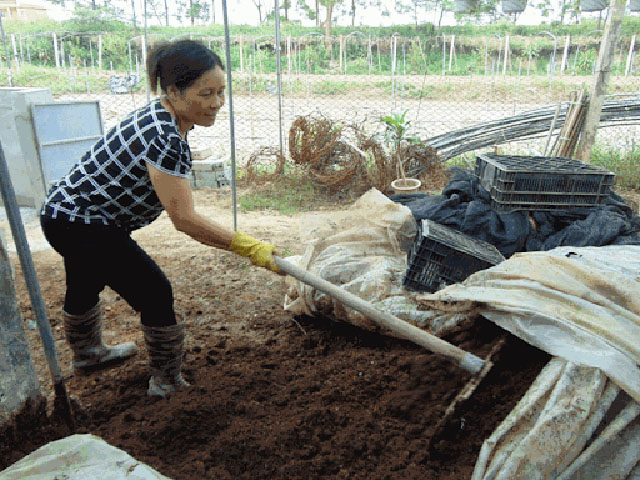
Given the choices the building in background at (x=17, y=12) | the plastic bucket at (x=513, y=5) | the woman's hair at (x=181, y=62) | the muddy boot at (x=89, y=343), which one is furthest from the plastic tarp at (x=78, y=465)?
the building in background at (x=17, y=12)

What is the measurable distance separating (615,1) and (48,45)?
18281 millimetres

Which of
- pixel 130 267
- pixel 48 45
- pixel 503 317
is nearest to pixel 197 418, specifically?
pixel 130 267

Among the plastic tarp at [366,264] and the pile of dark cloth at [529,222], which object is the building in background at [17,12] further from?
the pile of dark cloth at [529,222]

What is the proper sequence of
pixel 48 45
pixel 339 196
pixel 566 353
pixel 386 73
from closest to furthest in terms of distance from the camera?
pixel 566 353 → pixel 339 196 → pixel 386 73 → pixel 48 45

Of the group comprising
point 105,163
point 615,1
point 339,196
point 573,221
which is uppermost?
point 615,1

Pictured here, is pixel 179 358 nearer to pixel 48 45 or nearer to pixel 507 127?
pixel 507 127

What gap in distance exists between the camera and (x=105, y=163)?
1812 mm

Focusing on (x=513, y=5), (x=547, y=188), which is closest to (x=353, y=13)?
(x=513, y=5)

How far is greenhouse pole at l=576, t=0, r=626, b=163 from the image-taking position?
4.96m

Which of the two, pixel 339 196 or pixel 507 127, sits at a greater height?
pixel 507 127

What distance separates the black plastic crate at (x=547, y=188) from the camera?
3.06 metres

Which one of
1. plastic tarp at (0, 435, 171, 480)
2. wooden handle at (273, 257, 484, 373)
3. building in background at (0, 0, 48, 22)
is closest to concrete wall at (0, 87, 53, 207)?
wooden handle at (273, 257, 484, 373)

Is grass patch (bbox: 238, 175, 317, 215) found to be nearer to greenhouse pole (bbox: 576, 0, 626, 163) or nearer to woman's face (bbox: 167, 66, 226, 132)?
greenhouse pole (bbox: 576, 0, 626, 163)

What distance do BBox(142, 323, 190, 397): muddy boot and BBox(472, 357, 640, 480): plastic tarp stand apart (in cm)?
132
